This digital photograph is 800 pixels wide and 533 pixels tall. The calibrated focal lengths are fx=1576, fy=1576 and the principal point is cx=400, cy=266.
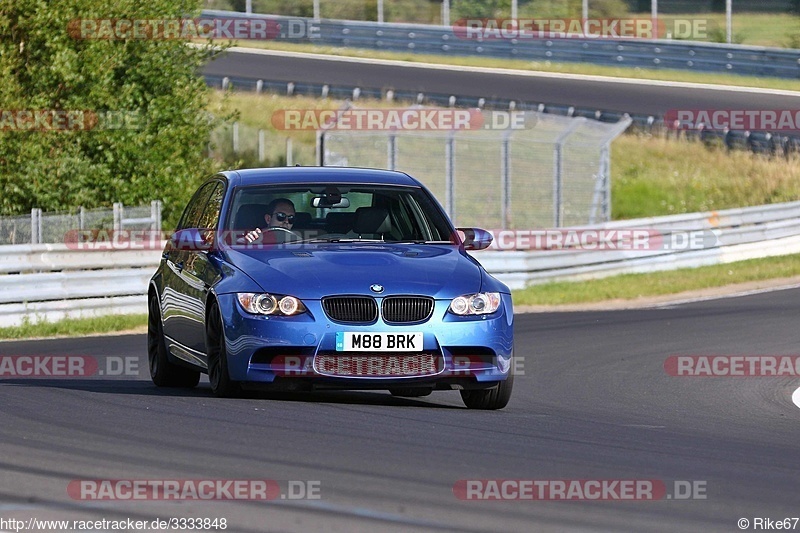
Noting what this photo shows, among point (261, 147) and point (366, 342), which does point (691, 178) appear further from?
point (366, 342)

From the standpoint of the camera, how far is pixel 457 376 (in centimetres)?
966

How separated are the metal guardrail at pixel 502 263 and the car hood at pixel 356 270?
30.6 feet

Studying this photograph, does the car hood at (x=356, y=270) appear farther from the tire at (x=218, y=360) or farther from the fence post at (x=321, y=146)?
the fence post at (x=321, y=146)

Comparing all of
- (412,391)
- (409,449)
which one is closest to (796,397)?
(412,391)

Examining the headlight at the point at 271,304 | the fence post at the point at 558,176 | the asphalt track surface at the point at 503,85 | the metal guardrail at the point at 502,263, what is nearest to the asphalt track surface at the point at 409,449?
the headlight at the point at 271,304

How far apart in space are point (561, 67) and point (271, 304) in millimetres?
36257

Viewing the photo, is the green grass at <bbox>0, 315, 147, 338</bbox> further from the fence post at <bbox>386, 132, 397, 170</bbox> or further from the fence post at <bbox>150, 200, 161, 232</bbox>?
the fence post at <bbox>386, 132, 397, 170</bbox>

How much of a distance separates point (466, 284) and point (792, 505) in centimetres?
354

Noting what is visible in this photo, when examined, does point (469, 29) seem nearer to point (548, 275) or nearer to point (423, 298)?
point (548, 275)

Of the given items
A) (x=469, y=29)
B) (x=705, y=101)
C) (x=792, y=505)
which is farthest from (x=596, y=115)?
(x=792, y=505)

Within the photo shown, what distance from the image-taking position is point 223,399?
9.88 meters

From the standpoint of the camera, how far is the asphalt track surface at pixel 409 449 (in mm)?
6238

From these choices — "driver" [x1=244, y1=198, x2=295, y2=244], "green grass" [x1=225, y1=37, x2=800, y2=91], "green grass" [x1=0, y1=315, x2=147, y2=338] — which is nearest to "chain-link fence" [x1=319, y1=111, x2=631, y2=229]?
"green grass" [x1=0, y1=315, x2=147, y2=338]

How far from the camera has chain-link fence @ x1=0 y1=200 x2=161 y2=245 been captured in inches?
794
